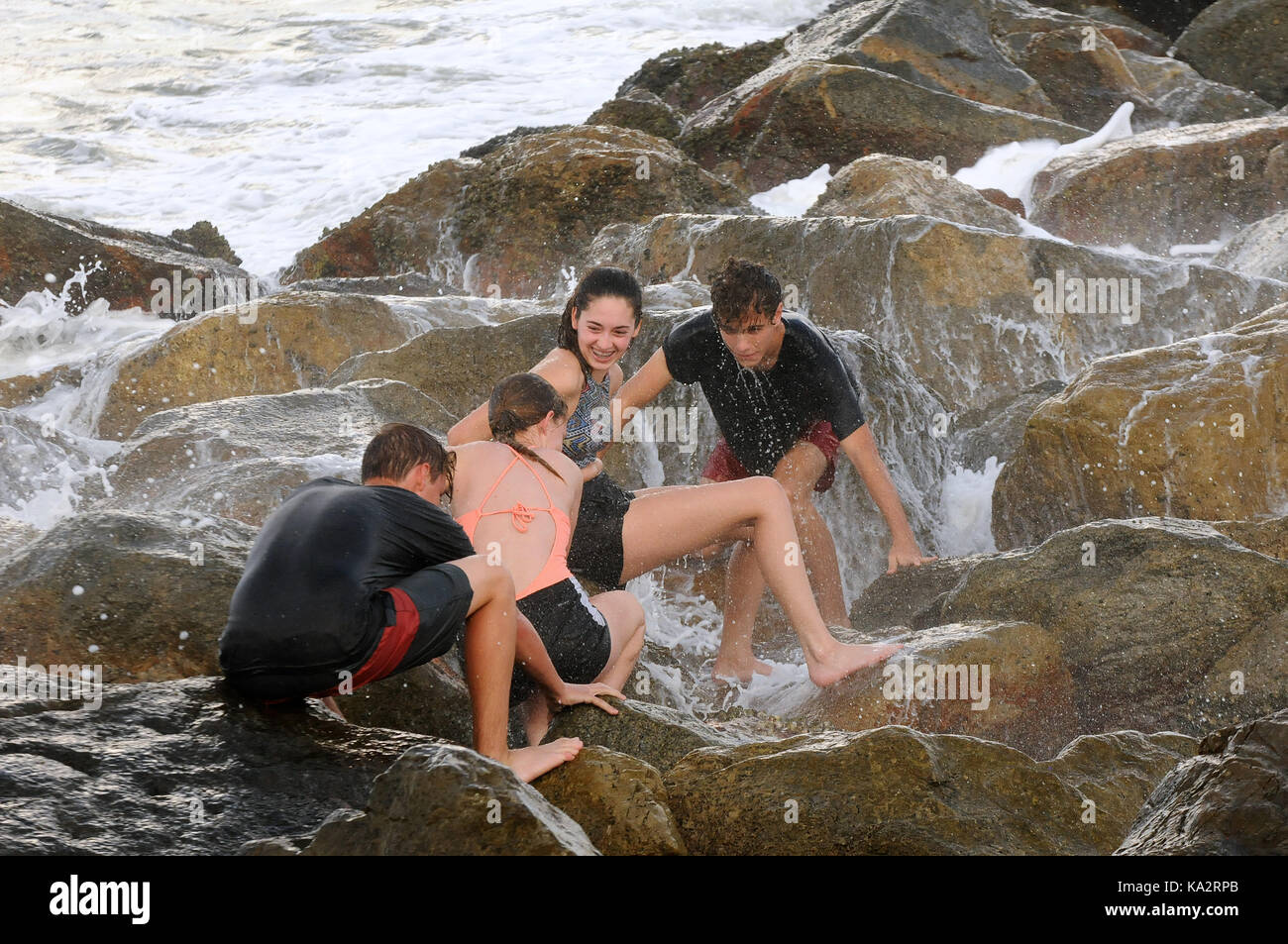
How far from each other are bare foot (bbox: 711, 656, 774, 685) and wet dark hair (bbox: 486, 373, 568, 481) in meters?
1.26

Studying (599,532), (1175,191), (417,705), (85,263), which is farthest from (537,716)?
(1175,191)

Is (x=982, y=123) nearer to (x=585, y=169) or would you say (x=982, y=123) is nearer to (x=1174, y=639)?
(x=585, y=169)

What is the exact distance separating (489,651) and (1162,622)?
98.5 inches

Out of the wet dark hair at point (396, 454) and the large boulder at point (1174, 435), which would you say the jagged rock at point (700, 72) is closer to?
the large boulder at point (1174, 435)

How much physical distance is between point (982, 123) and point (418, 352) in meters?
7.11

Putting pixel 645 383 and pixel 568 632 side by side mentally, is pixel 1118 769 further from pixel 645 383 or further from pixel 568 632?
pixel 645 383

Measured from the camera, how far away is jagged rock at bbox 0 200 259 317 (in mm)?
10047

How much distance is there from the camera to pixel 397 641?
3.23 m

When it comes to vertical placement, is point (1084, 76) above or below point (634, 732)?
above

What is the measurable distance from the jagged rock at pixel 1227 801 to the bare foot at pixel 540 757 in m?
1.26

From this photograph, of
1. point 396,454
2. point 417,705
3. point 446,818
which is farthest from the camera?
point 417,705

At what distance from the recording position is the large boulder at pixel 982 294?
7.70 m
